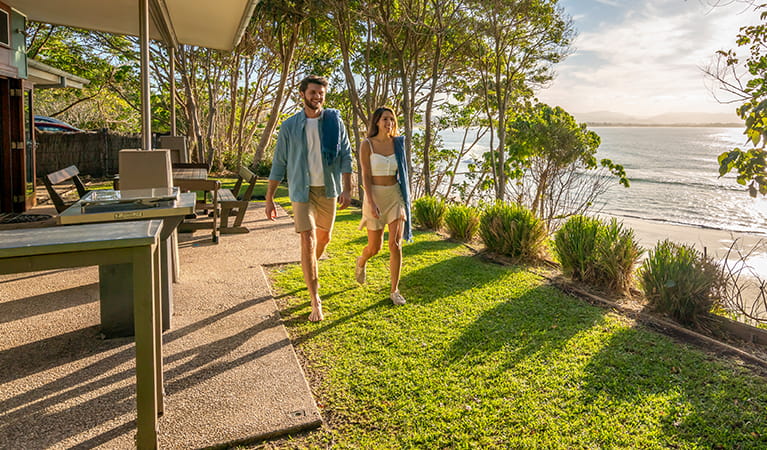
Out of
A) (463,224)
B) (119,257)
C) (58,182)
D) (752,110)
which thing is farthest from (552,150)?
(119,257)

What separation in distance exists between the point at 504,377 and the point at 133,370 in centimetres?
219

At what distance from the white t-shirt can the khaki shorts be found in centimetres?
12

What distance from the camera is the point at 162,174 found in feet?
11.3

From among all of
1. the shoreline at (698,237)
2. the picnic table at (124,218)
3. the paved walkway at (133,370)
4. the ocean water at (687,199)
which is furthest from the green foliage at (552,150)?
the picnic table at (124,218)

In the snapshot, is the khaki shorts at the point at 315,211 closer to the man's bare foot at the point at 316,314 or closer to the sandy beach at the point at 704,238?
the man's bare foot at the point at 316,314

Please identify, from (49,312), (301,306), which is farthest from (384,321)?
(49,312)

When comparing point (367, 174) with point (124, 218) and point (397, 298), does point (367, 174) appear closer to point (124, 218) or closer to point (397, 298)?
Answer: point (397, 298)

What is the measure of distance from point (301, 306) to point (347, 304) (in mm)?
391

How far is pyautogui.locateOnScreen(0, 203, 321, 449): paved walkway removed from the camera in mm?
2207

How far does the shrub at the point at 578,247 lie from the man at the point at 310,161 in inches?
111

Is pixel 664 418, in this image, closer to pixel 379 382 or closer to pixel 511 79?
pixel 379 382

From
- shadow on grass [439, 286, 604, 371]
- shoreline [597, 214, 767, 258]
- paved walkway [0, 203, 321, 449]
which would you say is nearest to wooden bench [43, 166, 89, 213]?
paved walkway [0, 203, 321, 449]

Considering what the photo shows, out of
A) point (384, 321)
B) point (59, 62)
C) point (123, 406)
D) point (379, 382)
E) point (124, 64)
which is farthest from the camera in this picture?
point (124, 64)

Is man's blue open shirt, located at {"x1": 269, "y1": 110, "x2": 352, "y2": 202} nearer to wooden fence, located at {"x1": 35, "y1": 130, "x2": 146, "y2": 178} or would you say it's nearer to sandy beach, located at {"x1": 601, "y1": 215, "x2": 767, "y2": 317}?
sandy beach, located at {"x1": 601, "y1": 215, "x2": 767, "y2": 317}
